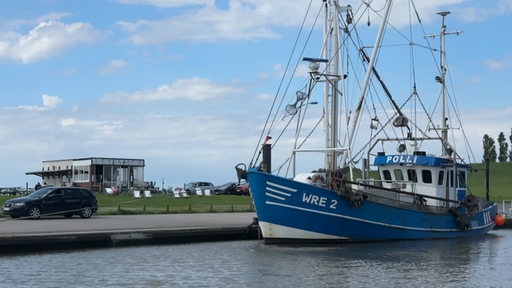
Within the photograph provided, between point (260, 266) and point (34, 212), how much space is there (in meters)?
16.2

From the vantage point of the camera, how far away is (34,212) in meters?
36.0

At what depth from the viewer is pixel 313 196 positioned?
29.8 m

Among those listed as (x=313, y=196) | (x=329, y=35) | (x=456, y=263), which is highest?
(x=329, y=35)

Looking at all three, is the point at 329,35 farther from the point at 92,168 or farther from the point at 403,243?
the point at 92,168

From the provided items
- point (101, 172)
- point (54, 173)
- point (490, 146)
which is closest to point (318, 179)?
point (101, 172)

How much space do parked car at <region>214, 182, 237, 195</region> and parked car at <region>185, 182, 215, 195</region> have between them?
2.54ft

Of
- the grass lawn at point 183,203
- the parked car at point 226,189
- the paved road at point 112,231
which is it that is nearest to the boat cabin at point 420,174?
the grass lawn at point 183,203

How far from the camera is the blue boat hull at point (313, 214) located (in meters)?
Answer: 29.7

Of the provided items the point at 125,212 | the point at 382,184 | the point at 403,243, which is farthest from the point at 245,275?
the point at 125,212

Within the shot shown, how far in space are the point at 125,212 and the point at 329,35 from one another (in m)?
15.7

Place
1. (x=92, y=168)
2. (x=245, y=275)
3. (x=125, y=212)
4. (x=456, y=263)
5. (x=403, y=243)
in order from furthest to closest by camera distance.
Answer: (x=92, y=168) → (x=125, y=212) → (x=403, y=243) → (x=456, y=263) → (x=245, y=275)

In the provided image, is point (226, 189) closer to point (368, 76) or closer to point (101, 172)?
point (101, 172)

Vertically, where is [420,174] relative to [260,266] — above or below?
above

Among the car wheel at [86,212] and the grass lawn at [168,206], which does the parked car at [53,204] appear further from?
the grass lawn at [168,206]
